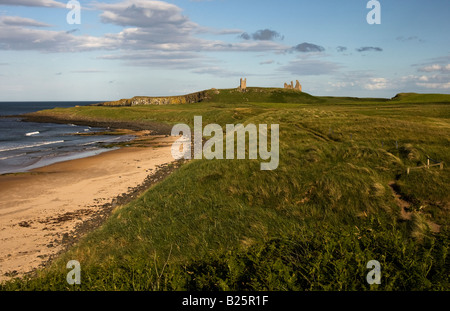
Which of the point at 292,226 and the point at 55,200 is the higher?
the point at 292,226

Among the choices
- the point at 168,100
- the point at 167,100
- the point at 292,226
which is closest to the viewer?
the point at 292,226

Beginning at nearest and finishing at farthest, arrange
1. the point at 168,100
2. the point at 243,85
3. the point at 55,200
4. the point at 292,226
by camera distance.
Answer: the point at 292,226 → the point at 55,200 → the point at 168,100 → the point at 243,85

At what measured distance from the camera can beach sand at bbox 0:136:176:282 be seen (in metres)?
16.5

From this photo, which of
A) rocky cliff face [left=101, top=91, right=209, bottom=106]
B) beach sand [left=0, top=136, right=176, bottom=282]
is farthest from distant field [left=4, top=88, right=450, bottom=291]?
rocky cliff face [left=101, top=91, right=209, bottom=106]

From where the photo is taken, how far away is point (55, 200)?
2500 centimetres

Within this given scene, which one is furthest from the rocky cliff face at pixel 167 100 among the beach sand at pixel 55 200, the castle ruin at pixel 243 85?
the beach sand at pixel 55 200

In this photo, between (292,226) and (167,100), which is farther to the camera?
(167,100)

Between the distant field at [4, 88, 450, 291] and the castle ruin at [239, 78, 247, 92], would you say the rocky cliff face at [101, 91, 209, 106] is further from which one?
the distant field at [4, 88, 450, 291]

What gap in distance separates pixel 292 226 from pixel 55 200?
71.6 feet

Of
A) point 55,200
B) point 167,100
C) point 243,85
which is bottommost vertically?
point 55,200

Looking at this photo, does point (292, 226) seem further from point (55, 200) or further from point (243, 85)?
point (243, 85)

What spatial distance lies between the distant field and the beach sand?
2.45m

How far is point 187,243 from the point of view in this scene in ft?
45.5

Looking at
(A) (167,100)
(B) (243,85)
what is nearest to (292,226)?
(A) (167,100)
